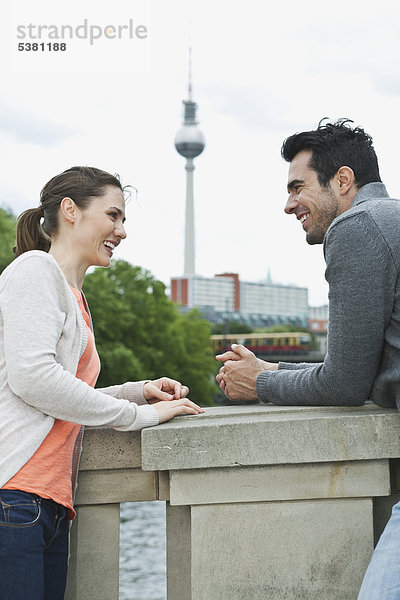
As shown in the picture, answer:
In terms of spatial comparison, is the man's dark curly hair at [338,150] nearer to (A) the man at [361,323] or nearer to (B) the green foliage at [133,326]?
(A) the man at [361,323]

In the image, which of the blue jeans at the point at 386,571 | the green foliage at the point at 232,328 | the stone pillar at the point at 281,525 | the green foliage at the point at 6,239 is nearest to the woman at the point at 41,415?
the stone pillar at the point at 281,525

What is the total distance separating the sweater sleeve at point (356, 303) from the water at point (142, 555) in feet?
23.9

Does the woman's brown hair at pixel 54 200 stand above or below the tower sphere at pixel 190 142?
below

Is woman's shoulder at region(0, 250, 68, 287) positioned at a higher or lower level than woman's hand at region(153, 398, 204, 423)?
higher

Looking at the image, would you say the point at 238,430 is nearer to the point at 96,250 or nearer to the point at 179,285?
the point at 96,250

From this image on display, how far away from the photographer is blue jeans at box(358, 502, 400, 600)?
7.25 feet

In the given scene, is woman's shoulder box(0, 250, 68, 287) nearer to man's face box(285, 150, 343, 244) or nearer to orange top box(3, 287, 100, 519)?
orange top box(3, 287, 100, 519)

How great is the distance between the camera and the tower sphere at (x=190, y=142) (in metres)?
148

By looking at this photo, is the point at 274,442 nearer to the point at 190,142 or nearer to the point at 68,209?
the point at 68,209

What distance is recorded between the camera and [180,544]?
282 centimetres

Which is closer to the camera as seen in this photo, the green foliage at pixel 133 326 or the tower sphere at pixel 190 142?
the green foliage at pixel 133 326

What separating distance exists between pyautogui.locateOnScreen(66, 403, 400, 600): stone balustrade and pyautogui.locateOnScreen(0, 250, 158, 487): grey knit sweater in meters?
0.20

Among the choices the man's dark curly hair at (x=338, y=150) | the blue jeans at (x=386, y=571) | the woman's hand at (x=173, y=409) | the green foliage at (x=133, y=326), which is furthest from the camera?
the green foliage at (x=133, y=326)

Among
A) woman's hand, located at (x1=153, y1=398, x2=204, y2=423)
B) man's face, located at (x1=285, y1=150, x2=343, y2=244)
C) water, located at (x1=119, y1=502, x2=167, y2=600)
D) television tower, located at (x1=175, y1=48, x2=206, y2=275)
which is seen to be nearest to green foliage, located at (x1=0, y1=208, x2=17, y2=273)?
water, located at (x1=119, y1=502, x2=167, y2=600)
